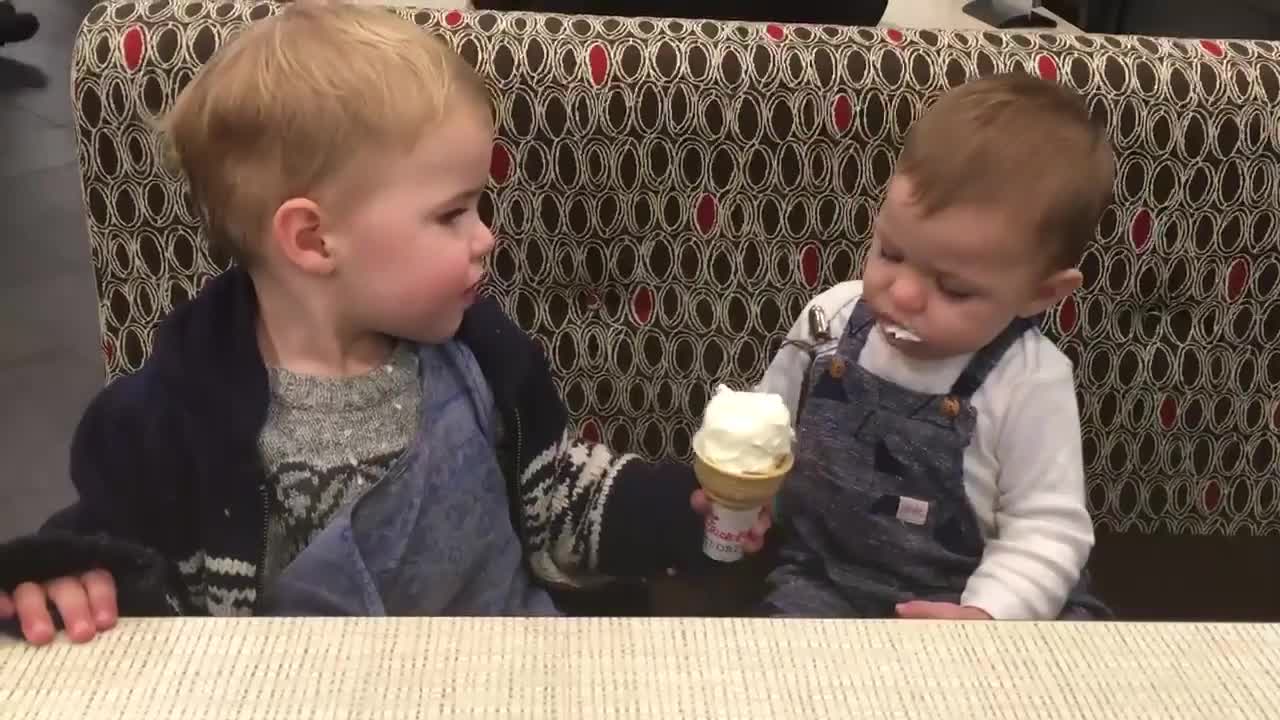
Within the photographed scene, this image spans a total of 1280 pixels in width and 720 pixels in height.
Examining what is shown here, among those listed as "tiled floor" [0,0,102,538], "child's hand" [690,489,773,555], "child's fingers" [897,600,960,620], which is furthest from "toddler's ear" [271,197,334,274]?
"tiled floor" [0,0,102,538]

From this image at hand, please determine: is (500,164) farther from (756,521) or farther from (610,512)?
(756,521)

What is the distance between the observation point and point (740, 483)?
3.90ft

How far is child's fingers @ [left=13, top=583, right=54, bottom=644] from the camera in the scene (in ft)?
2.70

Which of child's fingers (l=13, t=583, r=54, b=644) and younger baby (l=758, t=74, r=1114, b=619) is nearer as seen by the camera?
child's fingers (l=13, t=583, r=54, b=644)

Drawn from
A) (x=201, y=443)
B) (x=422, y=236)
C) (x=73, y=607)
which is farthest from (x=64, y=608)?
(x=422, y=236)

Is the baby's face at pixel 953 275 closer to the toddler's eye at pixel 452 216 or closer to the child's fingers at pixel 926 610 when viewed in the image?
the child's fingers at pixel 926 610

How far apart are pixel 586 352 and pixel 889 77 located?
61 centimetres

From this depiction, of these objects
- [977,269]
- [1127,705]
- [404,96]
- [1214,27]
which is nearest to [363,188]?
[404,96]

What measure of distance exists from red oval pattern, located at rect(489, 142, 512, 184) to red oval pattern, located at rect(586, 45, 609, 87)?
0.53 ft

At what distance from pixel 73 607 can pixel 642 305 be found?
106 cm

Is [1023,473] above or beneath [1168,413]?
above

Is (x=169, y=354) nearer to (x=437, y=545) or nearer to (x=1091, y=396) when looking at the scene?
(x=437, y=545)

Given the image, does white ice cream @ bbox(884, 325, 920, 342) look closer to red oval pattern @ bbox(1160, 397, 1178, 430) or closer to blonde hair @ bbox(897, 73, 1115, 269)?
blonde hair @ bbox(897, 73, 1115, 269)

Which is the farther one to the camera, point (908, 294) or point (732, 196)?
point (732, 196)
